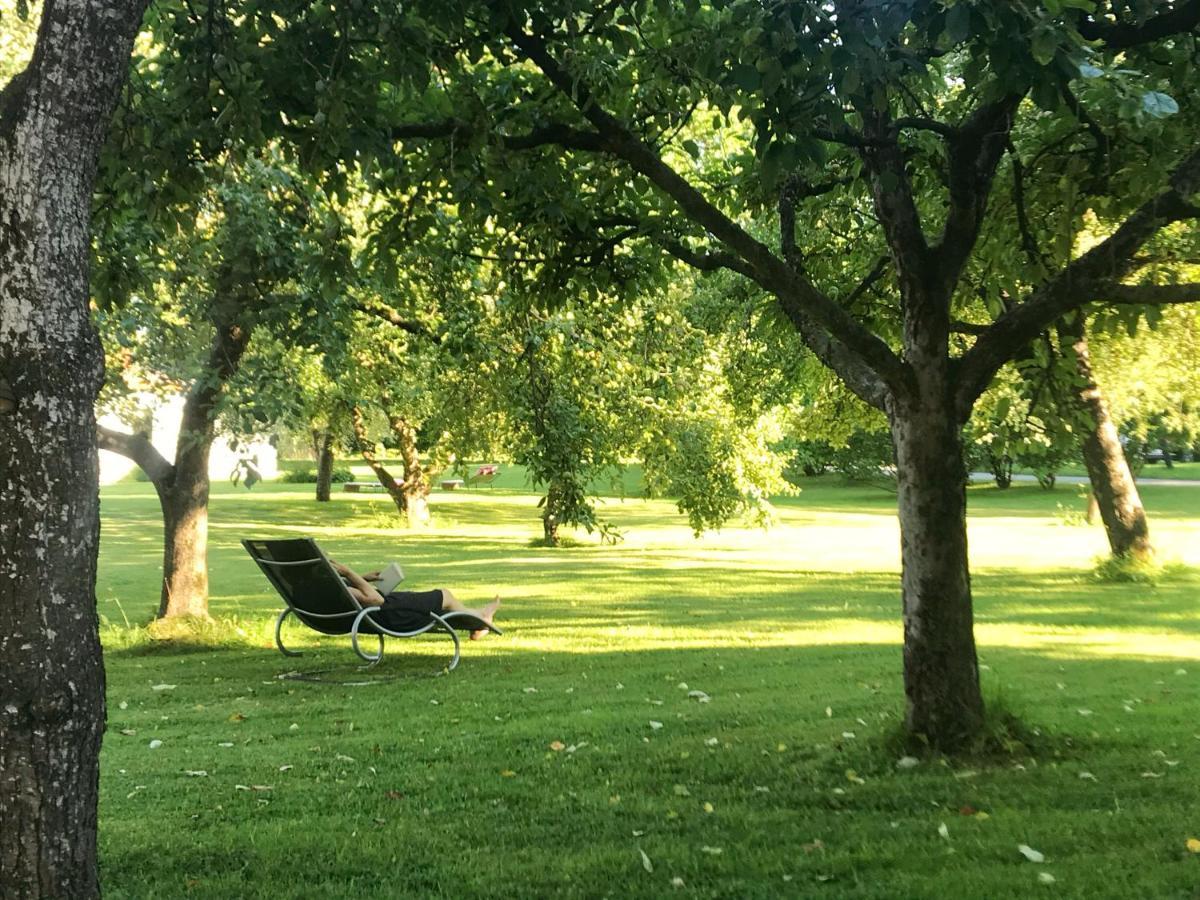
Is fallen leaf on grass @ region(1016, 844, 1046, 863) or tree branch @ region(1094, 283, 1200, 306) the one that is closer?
fallen leaf on grass @ region(1016, 844, 1046, 863)

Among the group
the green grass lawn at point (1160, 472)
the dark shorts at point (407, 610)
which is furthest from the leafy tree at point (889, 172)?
the green grass lawn at point (1160, 472)

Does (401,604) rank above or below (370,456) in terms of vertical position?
below

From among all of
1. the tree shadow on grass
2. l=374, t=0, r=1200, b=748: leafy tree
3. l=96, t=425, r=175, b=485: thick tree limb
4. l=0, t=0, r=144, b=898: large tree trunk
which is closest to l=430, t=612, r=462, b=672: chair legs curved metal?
the tree shadow on grass

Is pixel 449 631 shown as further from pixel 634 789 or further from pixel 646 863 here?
pixel 646 863

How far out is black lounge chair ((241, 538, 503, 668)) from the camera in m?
9.55

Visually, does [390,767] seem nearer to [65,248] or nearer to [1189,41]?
[65,248]

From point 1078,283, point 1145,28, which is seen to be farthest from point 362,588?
point 1145,28

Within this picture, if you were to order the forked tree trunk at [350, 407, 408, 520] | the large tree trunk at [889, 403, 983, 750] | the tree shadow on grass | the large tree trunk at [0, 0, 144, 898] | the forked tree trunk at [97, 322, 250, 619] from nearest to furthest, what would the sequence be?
the large tree trunk at [0, 0, 144, 898]
the tree shadow on grass
the large tree trunk at [889, 403, 983, 750]
the forked tree trunk at [97, 322, 250, 619]
the forked tree trunk at [350, 407, 408, 520]

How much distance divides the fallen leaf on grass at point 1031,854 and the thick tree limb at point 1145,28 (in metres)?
3.34

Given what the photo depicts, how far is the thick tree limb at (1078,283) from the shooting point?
17.1 ft

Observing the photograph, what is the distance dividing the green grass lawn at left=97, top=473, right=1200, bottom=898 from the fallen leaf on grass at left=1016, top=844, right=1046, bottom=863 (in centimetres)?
6

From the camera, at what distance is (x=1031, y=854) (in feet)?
14.0

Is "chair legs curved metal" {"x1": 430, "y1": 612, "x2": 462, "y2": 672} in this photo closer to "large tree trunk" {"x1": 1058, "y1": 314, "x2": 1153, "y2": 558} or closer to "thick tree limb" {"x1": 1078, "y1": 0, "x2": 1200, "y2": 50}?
"thick tree limb" {"x1": 1078, "y1": 0, "x2": 1200, "y2": 50}

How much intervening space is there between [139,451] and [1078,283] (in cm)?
1003
